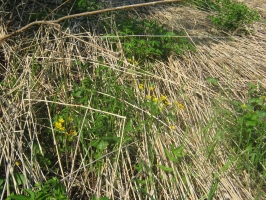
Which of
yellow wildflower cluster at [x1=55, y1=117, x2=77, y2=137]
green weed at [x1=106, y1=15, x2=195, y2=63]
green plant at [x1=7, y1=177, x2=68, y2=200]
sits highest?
green weed at [x1=106, y1=15, x2=195, y2=63]

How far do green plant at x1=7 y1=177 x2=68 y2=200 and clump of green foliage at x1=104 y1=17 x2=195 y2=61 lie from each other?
128 centimetres

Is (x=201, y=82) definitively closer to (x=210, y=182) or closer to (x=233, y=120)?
(x=233, y=120)

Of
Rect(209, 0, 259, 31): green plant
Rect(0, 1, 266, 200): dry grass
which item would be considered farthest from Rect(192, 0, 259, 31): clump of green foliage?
Rect(0, 1, 266, 200): dry grass

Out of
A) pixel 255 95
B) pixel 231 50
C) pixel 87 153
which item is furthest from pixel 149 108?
pixel 231 50

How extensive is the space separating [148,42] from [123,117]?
103 centimetres

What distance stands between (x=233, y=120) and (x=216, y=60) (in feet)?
2.57

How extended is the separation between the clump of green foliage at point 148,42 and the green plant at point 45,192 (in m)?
1.28

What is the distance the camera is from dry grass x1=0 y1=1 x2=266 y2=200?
187 cm

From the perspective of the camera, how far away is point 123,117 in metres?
1.86

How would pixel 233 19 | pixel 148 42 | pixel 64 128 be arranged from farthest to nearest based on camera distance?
pixel 233 19 → pixel 148 42 → pixel 64 128

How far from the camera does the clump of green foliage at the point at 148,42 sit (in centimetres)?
269

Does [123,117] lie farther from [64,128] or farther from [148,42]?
[148,42]

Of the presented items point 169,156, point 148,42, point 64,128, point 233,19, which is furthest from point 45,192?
point 233,19

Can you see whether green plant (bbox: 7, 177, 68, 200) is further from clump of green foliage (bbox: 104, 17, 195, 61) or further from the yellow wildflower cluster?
clump of green foliage (bbox: 104, 17, 195, 61)
